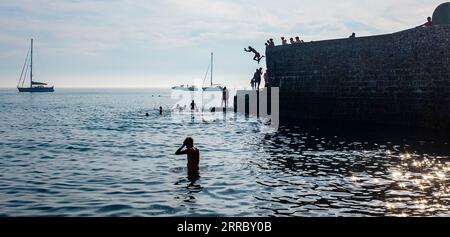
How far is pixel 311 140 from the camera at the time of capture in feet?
68.6

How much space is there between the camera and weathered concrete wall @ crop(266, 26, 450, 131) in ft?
73.9

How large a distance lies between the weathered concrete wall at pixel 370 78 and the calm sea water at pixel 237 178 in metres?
2.98

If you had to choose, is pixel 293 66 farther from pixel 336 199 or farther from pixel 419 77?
Result: pixel 336 199

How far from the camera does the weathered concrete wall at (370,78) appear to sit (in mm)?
22531

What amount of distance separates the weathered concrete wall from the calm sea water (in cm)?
298

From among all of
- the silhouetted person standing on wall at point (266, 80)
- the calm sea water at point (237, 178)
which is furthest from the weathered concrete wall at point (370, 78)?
the calm sea water at point (237, 178)

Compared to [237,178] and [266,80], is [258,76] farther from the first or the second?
[237,178]

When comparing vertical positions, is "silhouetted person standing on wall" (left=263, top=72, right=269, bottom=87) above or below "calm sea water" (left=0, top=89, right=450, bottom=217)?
above

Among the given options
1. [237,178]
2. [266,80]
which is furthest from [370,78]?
[237,178]

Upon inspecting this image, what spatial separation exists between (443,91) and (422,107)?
1.59 m

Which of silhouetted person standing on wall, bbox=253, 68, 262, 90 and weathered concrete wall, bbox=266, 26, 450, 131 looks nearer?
weathered concrete wall, bbox=266, 26, 450, 131

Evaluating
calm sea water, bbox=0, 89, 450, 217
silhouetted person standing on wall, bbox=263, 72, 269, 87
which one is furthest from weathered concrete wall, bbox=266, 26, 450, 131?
calm sea water, bbox=0, 89, 450, 217

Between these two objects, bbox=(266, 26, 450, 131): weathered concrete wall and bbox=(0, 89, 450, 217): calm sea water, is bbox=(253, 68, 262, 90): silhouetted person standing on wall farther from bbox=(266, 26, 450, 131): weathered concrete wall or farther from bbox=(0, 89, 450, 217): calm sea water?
bbox=(0, 89, 450, 217): calm sea water
